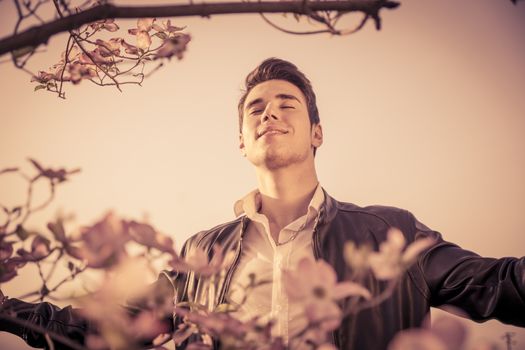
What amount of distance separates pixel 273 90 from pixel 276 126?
0.30 m

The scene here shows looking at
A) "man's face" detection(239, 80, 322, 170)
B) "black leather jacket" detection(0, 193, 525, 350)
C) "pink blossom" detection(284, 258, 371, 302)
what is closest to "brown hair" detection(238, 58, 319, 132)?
"man's face" detection(239, 80, 322, 170)

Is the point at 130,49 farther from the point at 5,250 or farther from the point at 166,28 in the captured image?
the point at 5,250

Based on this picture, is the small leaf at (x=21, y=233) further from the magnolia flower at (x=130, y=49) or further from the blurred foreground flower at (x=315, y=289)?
the magnolia flower at (x=130, y=49)

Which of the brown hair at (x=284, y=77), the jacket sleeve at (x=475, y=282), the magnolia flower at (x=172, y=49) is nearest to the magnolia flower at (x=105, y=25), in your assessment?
the magnolia flower at (x=172, y=49)

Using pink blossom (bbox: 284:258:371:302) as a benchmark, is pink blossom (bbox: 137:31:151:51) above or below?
above

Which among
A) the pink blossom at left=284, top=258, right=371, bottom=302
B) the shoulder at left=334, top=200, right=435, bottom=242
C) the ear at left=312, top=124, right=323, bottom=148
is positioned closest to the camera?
the pink blossom at left=284, top=258, right=371, bottom=302

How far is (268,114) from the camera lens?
80.1 inches

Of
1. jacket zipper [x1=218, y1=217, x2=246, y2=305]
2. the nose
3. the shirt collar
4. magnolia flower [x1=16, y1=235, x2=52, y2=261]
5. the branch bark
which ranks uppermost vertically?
the branch bark

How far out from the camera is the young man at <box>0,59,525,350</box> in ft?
4.54

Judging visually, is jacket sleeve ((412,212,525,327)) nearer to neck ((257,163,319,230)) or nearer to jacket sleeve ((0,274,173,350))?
neck ((257,163,319,230))

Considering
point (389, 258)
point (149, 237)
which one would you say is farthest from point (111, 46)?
point (389, 258)

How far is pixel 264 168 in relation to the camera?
205cm

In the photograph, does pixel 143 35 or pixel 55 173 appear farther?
pixel 143 35

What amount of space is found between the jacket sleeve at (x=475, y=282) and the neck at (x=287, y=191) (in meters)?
0.59
